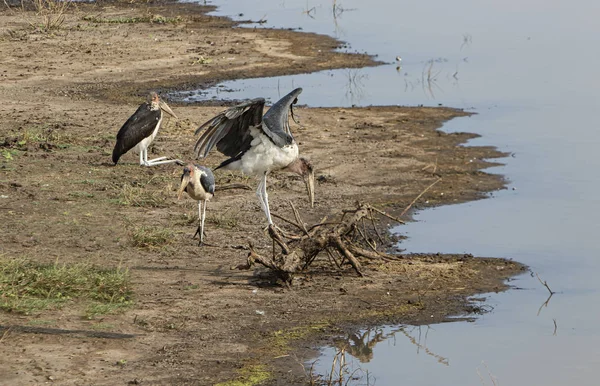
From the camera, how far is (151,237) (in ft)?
30.3

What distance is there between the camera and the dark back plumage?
822 cm

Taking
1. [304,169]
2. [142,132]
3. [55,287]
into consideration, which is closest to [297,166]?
Answer: [304,169]

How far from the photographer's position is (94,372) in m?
6.50

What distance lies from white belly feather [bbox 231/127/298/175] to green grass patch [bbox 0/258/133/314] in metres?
1.53

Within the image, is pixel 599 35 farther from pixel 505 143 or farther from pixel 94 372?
pixel 94 372

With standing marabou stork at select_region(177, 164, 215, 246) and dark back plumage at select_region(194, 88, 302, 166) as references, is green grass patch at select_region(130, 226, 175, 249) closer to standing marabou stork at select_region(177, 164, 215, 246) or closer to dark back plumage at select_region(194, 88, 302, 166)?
standing marabou stork at select_region(177, 164, 215, 246)

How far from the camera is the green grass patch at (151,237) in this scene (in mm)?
9203

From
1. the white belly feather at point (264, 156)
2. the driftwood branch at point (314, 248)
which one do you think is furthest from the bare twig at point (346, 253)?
the white belly feather at point (264, 156)

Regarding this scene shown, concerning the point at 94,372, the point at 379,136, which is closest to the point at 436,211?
the point at 379,136

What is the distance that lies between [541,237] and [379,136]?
14.6 feet

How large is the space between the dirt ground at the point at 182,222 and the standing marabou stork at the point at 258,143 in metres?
0.87

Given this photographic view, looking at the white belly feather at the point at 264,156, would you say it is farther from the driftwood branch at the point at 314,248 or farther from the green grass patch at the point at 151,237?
the green grass patch at the point at 151,237

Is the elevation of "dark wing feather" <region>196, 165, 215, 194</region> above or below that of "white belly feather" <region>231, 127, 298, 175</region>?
below

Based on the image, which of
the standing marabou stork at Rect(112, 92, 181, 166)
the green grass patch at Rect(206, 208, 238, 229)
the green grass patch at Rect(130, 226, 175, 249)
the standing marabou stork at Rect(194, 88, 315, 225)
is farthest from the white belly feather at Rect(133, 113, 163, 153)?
the standing marabou stork at Rect(194, 88, 315, 225)
